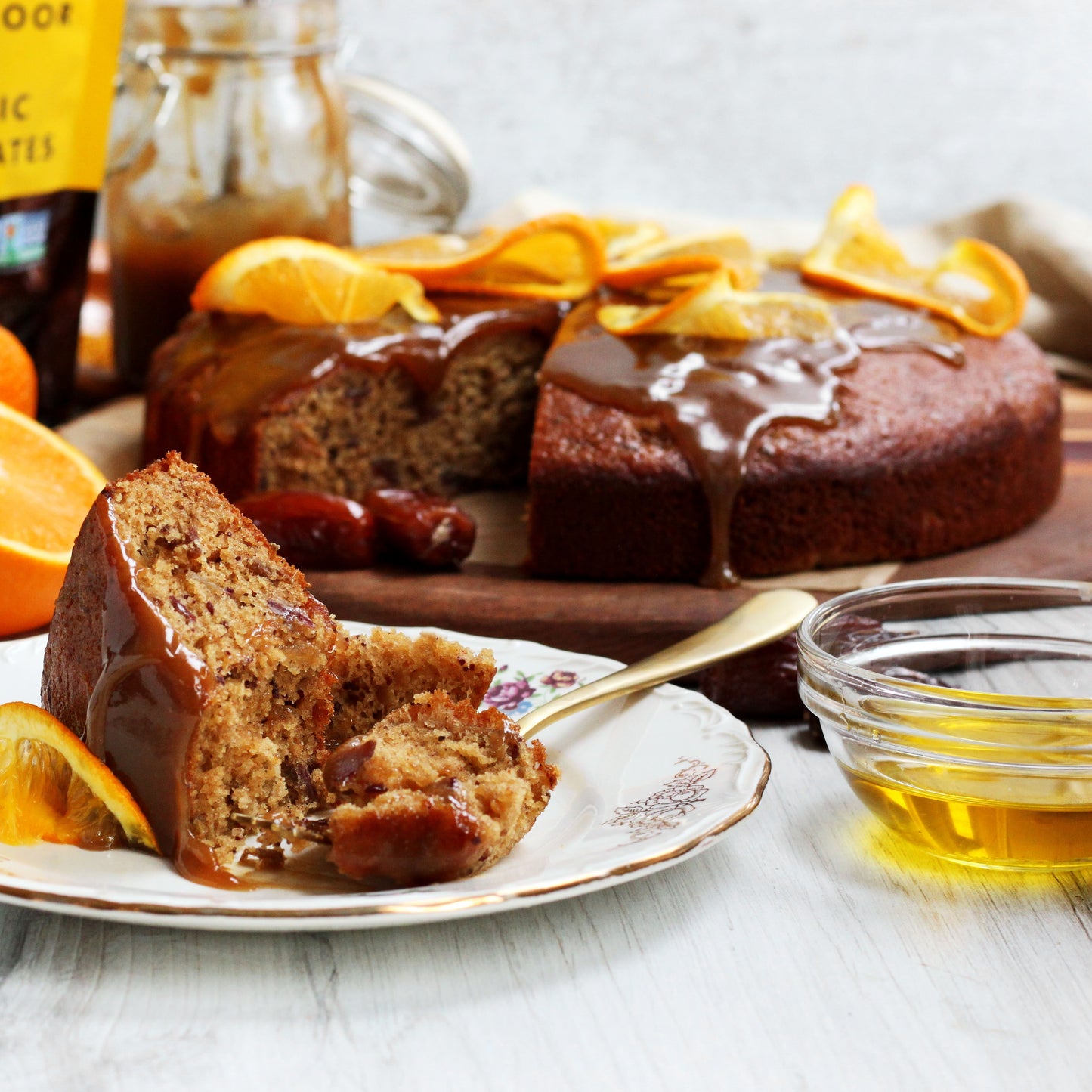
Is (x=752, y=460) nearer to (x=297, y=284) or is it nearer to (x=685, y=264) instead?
(x=685, y=264)

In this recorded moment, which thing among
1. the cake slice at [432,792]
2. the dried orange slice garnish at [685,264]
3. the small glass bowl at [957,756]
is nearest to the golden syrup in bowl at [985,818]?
the small glass bowl at [957,756]

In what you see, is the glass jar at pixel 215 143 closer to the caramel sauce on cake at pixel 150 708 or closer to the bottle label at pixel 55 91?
the bottle label at pixel 55 91

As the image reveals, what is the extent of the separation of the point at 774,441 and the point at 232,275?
1389 mm

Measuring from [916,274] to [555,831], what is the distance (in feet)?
8.10

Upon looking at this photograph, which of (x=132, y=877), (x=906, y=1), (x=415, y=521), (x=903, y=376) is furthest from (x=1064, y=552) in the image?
(x=906, y=1)

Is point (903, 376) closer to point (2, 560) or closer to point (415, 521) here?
point (415, 521)

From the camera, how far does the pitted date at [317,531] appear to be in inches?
124

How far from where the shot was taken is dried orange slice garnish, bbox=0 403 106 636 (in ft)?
9.04

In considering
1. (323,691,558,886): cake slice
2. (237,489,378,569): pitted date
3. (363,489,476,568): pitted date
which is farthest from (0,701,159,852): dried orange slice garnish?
(363,489,476,568): pitted date

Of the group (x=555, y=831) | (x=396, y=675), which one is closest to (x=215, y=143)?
(x=396, y=675)

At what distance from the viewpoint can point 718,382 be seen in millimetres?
3264

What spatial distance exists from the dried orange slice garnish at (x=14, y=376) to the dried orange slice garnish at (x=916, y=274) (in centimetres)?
199

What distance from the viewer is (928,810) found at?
2.08 m

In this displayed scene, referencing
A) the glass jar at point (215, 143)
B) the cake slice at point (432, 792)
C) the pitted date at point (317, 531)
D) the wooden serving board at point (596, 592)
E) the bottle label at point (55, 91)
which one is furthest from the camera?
the glass jar at point (215, 143)
